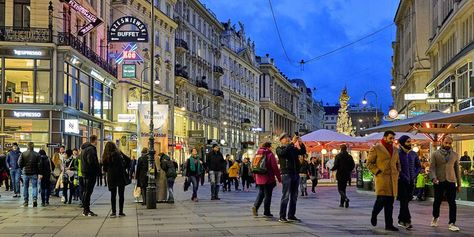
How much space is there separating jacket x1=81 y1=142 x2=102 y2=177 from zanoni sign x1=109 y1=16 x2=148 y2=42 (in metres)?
13.6

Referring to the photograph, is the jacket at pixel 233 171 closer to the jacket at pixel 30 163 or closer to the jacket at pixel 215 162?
the jacket at pixel 215 162

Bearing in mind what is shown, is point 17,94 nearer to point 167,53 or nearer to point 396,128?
point 396,128

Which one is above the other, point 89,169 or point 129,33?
point 129,33

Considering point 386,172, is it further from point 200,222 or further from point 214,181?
point 214,181

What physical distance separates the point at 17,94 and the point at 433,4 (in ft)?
108

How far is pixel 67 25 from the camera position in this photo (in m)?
38.8

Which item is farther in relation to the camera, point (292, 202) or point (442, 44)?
point (442, 44)

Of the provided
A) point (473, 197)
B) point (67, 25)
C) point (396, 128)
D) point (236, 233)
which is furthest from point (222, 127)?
point (236, 233)

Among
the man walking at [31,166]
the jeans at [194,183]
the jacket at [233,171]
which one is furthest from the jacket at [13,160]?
the jacket at [233,171]

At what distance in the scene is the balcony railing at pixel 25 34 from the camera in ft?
118

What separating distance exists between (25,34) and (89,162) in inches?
893

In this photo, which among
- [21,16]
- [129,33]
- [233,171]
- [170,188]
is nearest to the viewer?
[170,188]

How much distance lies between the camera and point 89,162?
1579 centimetres

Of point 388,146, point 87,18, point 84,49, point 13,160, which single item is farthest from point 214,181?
point 84,49
